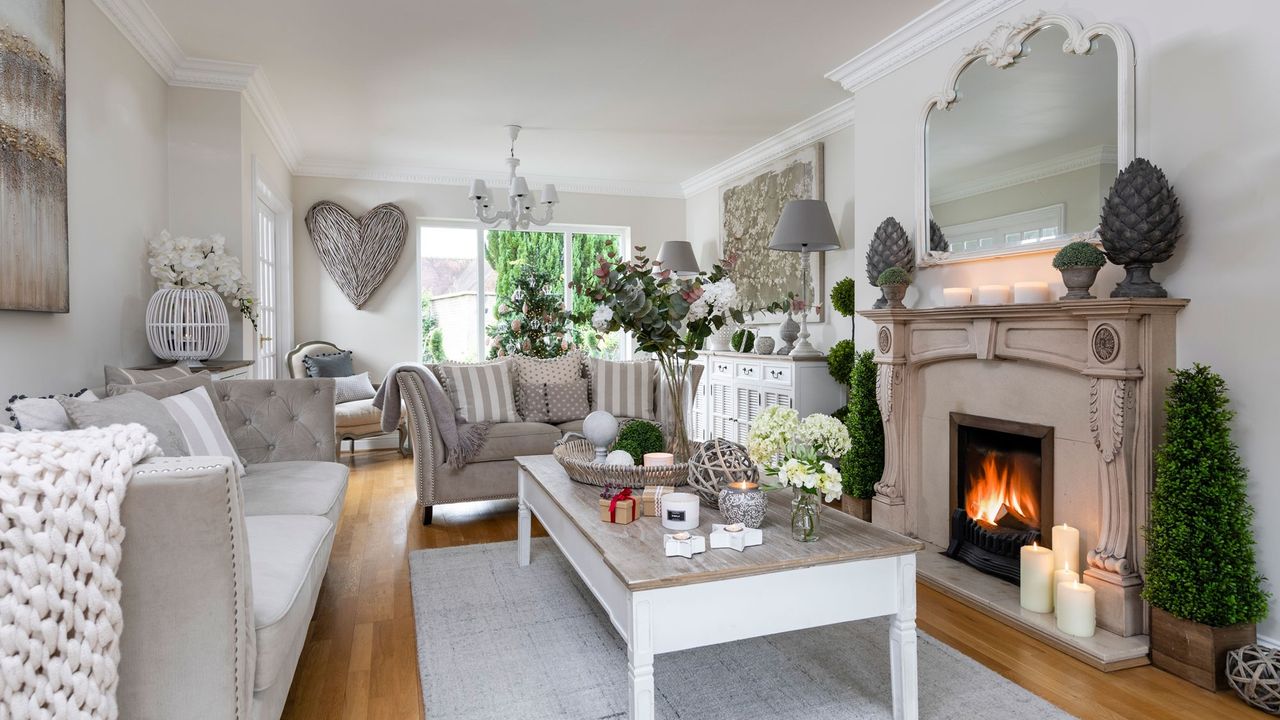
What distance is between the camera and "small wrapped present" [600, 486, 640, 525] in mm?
1925

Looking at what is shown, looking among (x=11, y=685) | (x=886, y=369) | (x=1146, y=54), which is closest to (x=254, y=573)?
(x=11, y=685)

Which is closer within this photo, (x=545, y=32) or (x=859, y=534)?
(x=859, y=534)

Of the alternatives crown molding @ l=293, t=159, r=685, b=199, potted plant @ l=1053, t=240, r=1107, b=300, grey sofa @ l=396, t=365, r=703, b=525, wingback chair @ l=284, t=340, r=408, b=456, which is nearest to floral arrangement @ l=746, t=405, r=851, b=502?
potted plant @ l=1053, t=240, r=1107, b=300

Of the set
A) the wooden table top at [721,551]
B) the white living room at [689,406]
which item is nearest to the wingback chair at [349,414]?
the white living room at [689,406]

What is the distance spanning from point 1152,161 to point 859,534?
1.69 metres

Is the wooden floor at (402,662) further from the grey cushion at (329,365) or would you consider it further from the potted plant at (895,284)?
the grey cushion at (329,365)

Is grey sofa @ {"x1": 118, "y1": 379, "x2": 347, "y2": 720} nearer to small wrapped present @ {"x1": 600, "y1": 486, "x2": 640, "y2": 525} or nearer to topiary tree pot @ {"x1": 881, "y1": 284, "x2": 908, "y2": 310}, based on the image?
small wrapped present @ {"x1": 600, "y1": 486, "x2": 640, "y2": 525}

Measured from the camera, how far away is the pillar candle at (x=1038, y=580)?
8.07ft

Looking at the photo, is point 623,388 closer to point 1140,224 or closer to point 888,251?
point 888,251

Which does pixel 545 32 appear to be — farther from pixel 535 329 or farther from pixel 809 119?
pixel 535 329

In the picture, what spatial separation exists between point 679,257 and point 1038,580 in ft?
13.9

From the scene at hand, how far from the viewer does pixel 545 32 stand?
11.4ft

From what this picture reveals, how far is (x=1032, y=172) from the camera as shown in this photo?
2795 mm

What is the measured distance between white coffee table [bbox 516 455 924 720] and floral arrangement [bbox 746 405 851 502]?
0.16 meters
